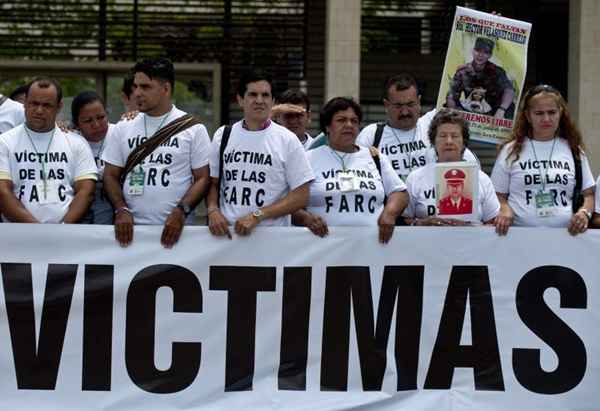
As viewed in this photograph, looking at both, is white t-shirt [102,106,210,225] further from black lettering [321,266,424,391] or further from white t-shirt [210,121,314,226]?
black lettering [321,266,424,391]

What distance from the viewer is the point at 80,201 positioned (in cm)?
666

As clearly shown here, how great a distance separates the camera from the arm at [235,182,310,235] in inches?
255

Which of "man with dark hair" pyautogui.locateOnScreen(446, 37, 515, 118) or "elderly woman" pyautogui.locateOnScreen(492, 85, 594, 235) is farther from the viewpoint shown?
"man with dark hair" pyautogui.locateOnScreen(446, 37, 515, 118)

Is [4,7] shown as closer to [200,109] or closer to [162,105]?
[200,109]

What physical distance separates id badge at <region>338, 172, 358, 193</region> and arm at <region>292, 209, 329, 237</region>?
228mm

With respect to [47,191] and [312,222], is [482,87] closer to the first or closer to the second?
[312,222]

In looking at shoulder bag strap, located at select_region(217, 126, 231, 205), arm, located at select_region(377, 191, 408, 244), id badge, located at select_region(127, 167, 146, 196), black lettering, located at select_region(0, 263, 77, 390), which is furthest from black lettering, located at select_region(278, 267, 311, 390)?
black lettering, located at select_region(0, 263, 77, 390)

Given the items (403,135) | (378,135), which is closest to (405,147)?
(403,135)

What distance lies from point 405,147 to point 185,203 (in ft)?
5.41

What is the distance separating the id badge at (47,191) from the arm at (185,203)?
67 centimetres

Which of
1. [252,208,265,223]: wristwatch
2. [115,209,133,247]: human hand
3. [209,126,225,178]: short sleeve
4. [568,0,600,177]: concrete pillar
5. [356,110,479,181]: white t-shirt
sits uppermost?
[568,0,600,177]: concrete pillar

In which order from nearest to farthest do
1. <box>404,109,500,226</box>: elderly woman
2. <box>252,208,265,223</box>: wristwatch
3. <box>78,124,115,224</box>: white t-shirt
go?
<box>252,208,265,223</box>: wristwatch < <box>404,109,500,226</box>: elderly woman < <box>78,124,115,224</box>: white t-shirt

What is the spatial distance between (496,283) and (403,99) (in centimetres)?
145

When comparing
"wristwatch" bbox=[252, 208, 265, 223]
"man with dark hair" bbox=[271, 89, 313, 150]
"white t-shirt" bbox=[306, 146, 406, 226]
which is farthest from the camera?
"man with dark hair" bbox=[271, 89, 313, 150]
